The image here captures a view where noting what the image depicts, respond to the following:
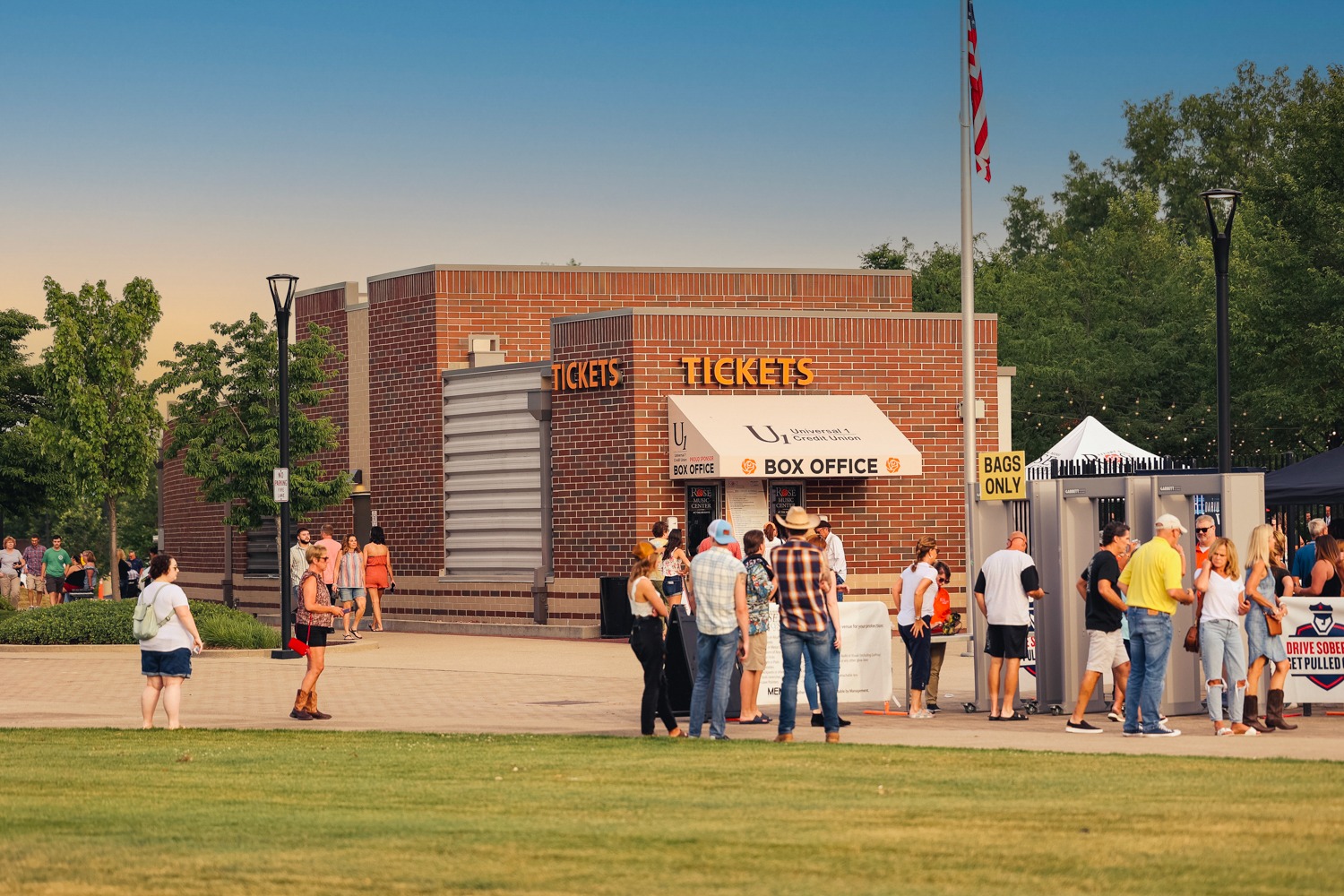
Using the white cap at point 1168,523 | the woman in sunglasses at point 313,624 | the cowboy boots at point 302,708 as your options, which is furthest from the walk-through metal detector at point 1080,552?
the cowboy boots at point 302,708

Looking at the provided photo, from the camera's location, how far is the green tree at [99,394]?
34938 mm

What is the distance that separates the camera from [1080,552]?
1750 centimetres

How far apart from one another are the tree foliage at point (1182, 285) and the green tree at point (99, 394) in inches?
963

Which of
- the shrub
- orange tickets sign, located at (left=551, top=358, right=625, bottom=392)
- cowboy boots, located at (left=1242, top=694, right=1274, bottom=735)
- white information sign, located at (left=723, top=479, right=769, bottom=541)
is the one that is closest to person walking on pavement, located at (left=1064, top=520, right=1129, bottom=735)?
cowboy boots, located at (left=1242, top=694, right=1274, bottom=735)

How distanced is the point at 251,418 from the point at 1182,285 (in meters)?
36.7

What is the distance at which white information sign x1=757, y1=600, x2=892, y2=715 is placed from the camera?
18.0 metres

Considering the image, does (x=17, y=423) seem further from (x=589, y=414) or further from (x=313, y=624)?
(x=313, y=624)

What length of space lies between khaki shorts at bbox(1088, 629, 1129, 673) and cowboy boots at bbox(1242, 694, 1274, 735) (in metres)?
1.07

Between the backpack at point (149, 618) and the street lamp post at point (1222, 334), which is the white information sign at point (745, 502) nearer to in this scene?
the street lamp post at point (1222, 334)

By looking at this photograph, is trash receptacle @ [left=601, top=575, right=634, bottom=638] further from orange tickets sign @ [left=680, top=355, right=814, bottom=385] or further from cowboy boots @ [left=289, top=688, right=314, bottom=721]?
cowboy boots @ [left=289, top=688, right=314, bottom=721]

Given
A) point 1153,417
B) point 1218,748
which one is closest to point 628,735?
point 1218,748

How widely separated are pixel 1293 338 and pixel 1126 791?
35227mm

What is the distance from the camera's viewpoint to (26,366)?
46.6 metres

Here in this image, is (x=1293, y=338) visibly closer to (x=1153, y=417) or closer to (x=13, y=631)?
(x=1153, y=417)
